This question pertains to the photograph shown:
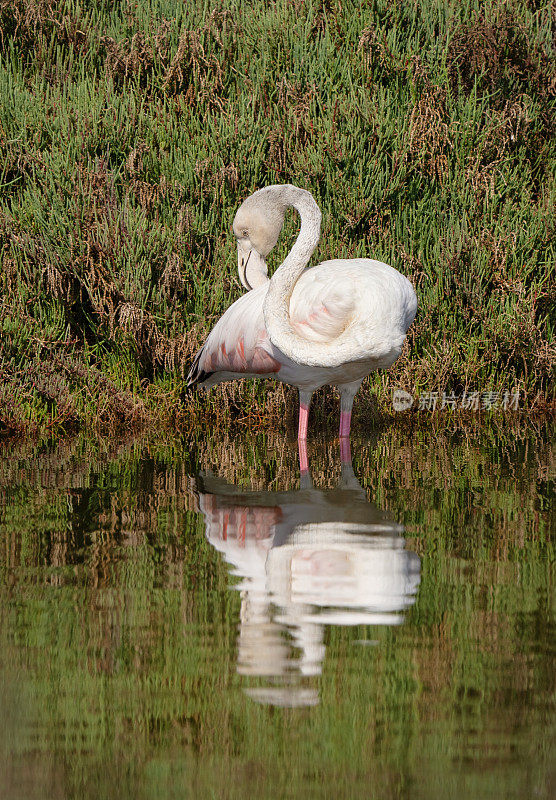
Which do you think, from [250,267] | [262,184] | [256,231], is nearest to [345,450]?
[250,267]


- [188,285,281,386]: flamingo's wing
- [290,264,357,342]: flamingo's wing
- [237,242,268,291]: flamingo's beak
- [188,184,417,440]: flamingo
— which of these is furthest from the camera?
[237,242,268,291]: flamingo's beak

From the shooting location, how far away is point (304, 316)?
730 centimetres

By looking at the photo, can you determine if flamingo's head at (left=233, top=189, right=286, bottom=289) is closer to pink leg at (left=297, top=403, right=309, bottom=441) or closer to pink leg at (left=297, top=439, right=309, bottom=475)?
pink leg at (left=297, top=403, right=309, bottom=441)

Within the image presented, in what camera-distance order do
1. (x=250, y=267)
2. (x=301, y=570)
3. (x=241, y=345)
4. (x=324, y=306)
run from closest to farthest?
(x=301, y=570)
(x=324, y=306)
(x=241, y=345)
(x=250, y=267)

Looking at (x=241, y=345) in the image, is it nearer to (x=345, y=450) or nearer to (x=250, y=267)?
(x=250, y=267)

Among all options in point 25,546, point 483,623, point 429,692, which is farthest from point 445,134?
point 429,692

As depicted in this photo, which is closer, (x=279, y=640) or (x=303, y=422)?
(x=279, y=640)

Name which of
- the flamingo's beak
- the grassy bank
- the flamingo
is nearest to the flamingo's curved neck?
the flamingo

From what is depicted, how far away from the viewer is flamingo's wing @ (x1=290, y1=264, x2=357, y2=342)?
281 inches

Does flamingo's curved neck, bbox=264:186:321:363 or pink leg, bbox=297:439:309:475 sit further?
pink leg, bbox=297:439:309:475

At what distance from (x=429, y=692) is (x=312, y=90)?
738cm

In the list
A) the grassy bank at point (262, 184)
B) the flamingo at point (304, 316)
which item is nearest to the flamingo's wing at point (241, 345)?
the flamingo at point (304, 316)

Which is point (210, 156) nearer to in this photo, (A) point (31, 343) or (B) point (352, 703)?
(A) point (31, 343)

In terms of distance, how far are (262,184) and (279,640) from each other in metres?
6.77
